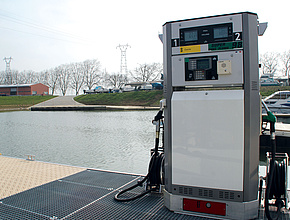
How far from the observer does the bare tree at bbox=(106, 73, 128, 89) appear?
7811cm

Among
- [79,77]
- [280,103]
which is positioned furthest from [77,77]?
[280,103]

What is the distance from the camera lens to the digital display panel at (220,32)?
2.94m

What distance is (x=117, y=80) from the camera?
79000 millimetres

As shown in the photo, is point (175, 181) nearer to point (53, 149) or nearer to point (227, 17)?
point (227, 17)

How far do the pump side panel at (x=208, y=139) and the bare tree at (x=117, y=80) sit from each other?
7503cm

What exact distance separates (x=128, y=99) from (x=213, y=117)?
50.2 meters

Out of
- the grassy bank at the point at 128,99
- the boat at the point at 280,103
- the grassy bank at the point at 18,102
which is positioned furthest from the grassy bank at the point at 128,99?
the boat at the point at 280,103

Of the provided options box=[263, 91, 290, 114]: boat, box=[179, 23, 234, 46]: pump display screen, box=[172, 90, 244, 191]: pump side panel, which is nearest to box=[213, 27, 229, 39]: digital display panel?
box=[179, 23, 234, 46]: pump display screen

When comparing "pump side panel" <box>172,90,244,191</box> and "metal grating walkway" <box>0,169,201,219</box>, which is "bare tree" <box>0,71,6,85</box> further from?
"pump side panel" <box>172,90,244,191</box>

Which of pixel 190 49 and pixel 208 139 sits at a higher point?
pixel 190 49

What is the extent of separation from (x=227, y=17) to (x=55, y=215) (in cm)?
280

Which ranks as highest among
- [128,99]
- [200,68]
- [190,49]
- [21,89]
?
[21,89]

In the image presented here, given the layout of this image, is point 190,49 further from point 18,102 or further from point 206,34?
point 18,102

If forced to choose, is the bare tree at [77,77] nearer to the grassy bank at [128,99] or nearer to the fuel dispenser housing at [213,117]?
the grassy bank at [128,99]
